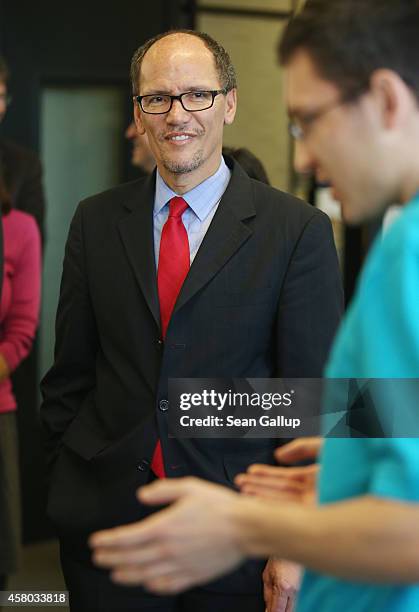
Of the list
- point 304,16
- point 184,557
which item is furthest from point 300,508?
point 304,16

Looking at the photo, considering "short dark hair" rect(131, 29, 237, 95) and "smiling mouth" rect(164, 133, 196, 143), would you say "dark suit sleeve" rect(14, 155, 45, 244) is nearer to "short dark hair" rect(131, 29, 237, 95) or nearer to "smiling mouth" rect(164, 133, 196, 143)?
"short dark hair" rect(131, 29, 237, 95)

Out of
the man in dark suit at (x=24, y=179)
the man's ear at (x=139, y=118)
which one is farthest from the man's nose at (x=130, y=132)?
the man's ear at (x=139, y=118)

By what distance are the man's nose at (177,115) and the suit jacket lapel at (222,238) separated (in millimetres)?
169

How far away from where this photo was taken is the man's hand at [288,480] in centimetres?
122

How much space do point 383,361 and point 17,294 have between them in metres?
2.29

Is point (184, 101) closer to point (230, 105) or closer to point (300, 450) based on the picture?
point (230, 105)

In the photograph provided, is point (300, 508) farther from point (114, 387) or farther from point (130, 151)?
point (130, 151)

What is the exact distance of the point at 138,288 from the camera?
7.14 ft

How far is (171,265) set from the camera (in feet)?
7.16

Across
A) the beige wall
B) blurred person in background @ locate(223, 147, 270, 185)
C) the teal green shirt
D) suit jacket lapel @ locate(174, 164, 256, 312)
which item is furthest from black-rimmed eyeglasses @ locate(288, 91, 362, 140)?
the beige wall

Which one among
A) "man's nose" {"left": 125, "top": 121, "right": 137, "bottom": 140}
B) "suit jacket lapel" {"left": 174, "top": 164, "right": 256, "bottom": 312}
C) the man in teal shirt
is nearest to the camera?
the man in teal shirt

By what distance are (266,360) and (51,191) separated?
88.7 inches

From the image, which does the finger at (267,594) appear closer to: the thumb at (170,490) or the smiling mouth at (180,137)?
the smiling mouth at (180,137)

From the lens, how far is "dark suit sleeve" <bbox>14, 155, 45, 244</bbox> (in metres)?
3.77
